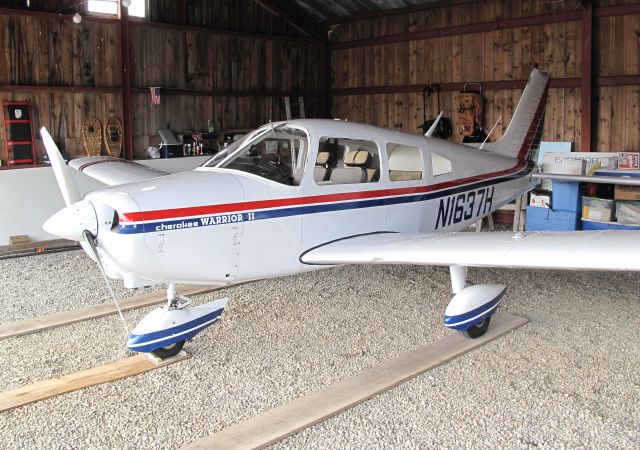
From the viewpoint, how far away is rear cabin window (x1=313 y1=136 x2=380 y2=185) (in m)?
5.27

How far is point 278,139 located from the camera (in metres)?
5.23

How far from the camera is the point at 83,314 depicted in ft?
19.4

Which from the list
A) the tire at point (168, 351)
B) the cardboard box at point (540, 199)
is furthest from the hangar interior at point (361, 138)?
the tire at point (168, 351)

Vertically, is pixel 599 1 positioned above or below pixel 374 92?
above

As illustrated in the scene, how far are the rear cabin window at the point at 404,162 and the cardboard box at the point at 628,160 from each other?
4.53 metres

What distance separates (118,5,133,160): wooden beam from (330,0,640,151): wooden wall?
4.57 meters

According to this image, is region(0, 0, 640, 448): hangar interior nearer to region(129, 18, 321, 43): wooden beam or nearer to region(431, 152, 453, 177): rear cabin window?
region(129, 18, 321, 43): wooden beam

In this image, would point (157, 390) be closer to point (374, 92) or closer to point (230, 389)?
point (230, 389)

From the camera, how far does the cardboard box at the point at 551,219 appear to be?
920 cm

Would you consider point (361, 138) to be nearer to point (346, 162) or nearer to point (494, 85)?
point (346, 162)

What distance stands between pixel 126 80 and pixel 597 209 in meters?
7.94

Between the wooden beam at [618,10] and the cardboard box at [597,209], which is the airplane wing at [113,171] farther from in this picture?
the wooden beam at [618,10]

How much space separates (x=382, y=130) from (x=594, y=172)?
458 cm

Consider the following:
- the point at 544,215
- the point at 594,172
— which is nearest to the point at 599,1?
the point at 594,172
